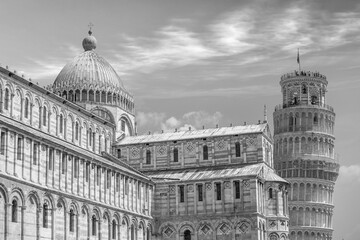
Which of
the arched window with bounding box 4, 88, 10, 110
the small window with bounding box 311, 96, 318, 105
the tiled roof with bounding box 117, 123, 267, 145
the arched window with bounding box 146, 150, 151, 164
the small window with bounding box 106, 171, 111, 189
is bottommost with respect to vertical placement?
the small window with bounding box 106, 171, 111, 189

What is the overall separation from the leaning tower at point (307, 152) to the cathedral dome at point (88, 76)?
4107 centimetres

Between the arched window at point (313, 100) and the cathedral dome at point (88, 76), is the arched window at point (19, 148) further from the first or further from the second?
the arched window at point (313, 100)

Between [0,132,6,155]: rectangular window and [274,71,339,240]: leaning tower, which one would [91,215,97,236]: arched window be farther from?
[274,71,339,240]: leaning tower

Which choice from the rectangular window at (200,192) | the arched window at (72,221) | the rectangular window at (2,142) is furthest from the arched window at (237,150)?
the rectangular window at (2,142)

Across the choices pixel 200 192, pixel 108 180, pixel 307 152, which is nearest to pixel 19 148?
pixel 108 180

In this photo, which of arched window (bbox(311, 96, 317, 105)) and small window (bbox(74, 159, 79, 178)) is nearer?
small window (bbox(74, 159, 79, 178))

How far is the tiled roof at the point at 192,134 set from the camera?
8639 cm

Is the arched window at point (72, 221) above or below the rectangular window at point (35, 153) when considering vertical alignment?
below

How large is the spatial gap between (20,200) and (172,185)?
30405mm

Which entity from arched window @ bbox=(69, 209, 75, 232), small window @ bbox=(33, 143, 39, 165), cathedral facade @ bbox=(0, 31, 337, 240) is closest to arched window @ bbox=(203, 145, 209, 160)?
cathedral facade @ bbox=(0, 31, 337, 240)

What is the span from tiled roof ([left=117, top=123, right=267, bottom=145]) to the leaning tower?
124 feet

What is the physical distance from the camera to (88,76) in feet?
300

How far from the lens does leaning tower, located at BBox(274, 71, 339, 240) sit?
122 metres

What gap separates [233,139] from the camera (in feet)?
282
